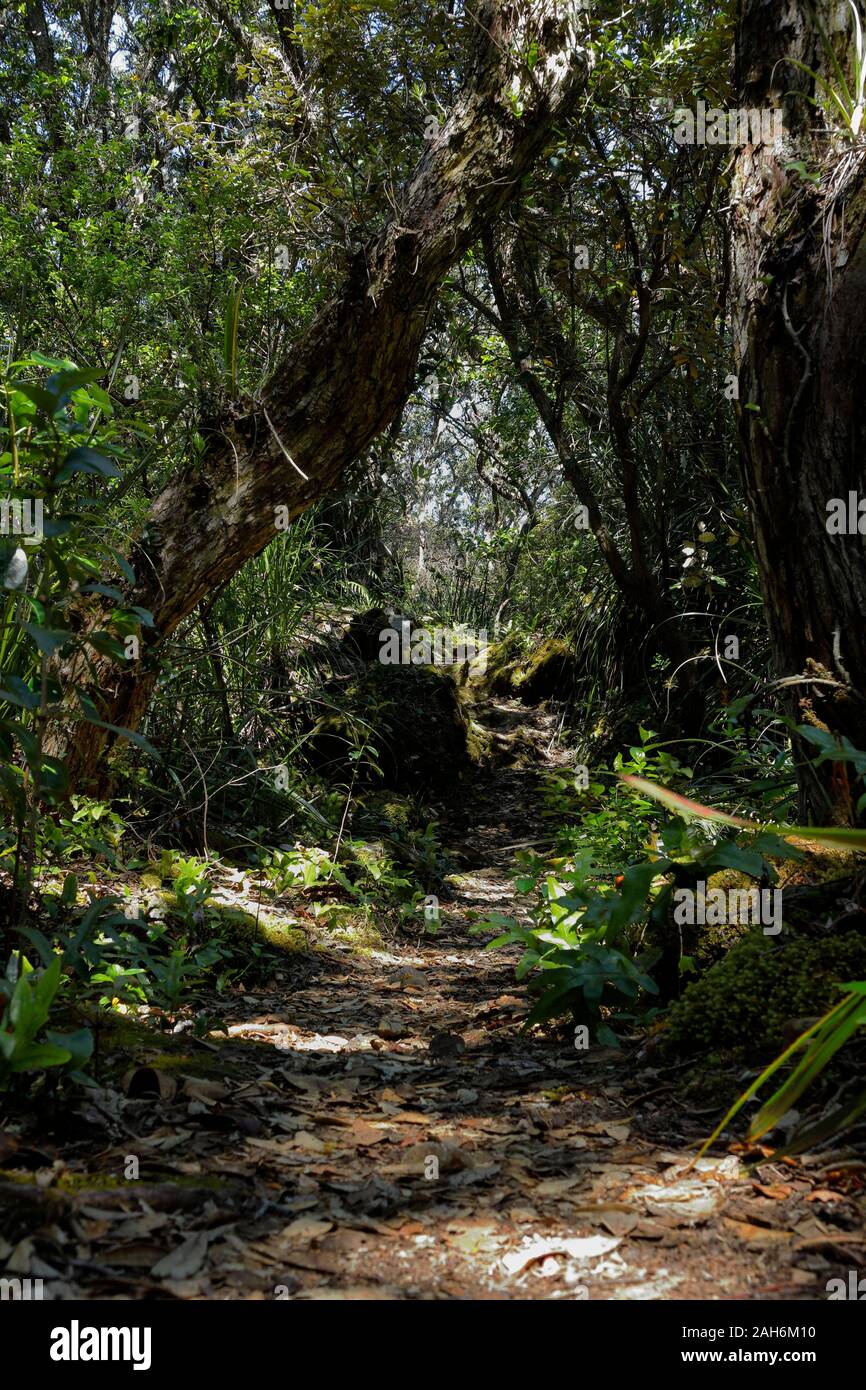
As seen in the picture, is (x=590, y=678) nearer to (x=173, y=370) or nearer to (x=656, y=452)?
(x=656, y=452)

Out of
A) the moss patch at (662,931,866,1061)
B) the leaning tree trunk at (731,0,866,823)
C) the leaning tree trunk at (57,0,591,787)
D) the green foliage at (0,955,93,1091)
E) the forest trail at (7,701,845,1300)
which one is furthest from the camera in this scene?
the leaning tree trunk at (57,0,591,787)

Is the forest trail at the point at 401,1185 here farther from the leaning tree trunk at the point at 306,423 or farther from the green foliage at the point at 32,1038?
the leaning tree trunk at the point at 306,423

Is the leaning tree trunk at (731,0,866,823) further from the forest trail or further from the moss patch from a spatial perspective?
the forest trail

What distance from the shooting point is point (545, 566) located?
34.6ft

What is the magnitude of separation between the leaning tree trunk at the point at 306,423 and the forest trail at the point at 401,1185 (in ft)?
6.75

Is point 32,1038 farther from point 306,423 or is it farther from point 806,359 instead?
point 306,423

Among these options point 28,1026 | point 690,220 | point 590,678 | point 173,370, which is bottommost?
point 28,1026

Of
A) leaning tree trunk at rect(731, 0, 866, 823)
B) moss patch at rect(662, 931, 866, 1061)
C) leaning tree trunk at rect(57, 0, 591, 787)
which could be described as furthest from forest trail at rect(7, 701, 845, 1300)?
leaning tree trunk at rect(57, 0, 591, 787)

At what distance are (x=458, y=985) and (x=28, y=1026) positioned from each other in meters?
2.31

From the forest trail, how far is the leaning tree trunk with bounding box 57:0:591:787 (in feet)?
6.75

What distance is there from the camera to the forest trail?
138 centimetres

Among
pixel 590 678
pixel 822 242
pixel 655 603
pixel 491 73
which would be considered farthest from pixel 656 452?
pixel 822 242

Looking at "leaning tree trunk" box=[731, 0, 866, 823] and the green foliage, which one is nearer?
the green foliage
